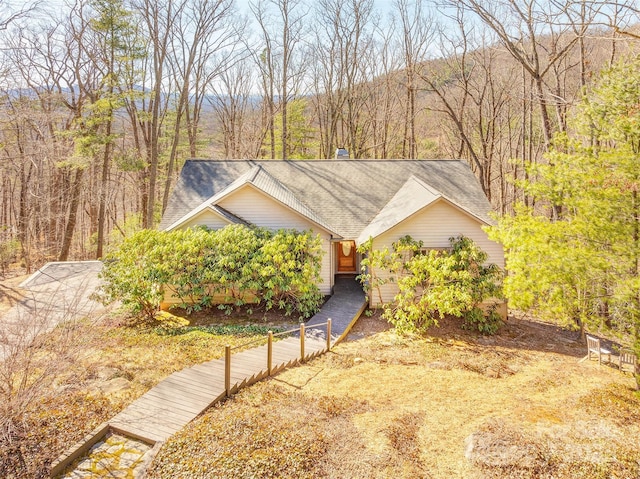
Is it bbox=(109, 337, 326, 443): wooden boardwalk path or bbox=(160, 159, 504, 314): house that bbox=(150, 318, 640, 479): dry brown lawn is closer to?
bbox=(109, 337, 326, 443): wooden boardwalk path

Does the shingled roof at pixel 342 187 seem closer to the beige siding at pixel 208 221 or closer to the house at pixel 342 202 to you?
the house at pixel 342 202

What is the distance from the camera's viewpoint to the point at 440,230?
563 inches

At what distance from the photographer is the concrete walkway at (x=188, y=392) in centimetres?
615

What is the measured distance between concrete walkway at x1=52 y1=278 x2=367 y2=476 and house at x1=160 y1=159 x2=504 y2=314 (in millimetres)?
5337

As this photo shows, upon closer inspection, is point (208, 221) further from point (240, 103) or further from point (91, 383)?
point (240, 103)

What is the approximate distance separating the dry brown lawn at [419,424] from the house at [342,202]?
5.41 m

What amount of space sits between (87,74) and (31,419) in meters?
23.0

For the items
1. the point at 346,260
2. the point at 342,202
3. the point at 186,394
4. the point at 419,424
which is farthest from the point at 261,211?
the point at 419,424

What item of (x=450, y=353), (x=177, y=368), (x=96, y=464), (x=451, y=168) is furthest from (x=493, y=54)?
(x=96, y=464)

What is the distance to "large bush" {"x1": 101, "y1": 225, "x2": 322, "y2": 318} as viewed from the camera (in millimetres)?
12398

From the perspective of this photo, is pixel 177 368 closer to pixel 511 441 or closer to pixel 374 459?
pixel 374 459

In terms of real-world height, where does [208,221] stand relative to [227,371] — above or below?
above

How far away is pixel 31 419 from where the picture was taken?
6.13m

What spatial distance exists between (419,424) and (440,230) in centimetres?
884
